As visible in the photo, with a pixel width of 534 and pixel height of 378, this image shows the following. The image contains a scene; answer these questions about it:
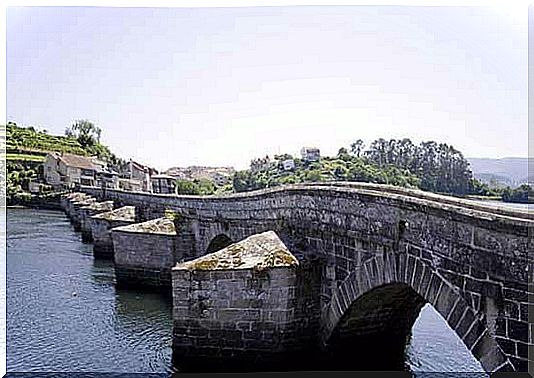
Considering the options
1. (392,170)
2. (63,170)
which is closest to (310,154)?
(392,170)

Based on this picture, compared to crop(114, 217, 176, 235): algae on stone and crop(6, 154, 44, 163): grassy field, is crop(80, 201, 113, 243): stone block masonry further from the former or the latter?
crop(6, 154, 44, 163): grassy field

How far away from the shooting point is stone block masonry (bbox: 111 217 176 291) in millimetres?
20031

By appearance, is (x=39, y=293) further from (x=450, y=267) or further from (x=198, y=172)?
(x=198, y=172)

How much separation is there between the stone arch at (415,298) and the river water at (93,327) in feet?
5.79

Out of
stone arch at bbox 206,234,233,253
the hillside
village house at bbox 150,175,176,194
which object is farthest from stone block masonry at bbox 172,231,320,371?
the hillside

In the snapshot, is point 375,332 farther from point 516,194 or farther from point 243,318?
point 516,194

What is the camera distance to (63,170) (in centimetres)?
6819

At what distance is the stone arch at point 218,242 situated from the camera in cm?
1821

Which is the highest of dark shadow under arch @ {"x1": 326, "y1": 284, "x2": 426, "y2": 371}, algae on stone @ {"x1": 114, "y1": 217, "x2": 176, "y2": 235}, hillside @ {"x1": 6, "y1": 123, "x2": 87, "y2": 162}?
hillside @ {"x1": 6, "y1": 123, "x2": 87, "y2": 162}

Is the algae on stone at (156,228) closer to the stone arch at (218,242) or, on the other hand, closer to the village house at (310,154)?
Result: the stone arch at (218,242)

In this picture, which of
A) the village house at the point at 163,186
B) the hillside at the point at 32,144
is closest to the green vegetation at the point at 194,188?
the village house at the point at 163,186

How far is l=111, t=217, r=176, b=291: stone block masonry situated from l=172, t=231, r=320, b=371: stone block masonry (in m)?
8.41

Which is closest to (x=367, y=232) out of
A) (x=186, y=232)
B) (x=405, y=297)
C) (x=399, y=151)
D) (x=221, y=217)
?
(x=405, y=297)

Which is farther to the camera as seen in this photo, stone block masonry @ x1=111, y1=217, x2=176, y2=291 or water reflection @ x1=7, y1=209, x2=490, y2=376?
stone block masonry @ x1=111, y1=217, x2=176, y2=291
